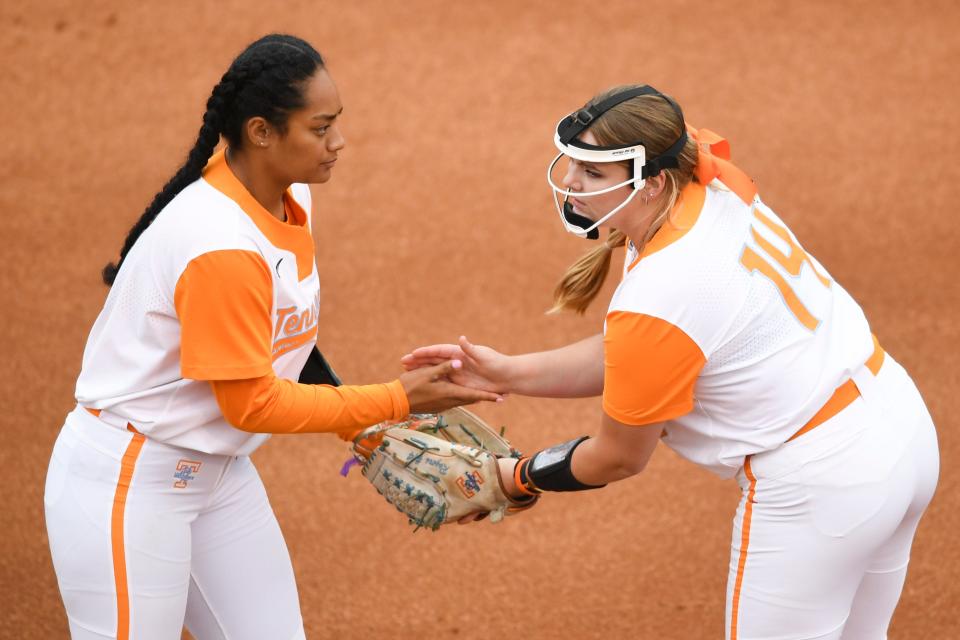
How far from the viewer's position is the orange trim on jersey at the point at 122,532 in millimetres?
2865

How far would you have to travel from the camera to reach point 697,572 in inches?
184

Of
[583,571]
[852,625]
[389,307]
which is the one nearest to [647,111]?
[852,625]

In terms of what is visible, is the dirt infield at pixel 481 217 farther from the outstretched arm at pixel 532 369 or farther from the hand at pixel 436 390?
the hand at pixel 436 390

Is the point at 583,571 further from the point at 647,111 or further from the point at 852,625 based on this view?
the point at 647,111

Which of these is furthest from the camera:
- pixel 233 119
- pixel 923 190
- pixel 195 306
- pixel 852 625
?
pixel 923 190

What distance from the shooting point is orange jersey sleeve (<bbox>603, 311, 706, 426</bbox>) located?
2.65 meters

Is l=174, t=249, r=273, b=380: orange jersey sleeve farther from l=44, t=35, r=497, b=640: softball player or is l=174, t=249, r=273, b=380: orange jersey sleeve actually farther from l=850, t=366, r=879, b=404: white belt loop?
l=850, t=366, r=879, b=404: white belt loop

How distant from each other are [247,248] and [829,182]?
18.2ft

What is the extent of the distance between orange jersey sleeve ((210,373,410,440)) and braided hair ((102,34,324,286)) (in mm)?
493

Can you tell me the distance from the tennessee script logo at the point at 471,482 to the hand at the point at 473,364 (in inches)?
10.0

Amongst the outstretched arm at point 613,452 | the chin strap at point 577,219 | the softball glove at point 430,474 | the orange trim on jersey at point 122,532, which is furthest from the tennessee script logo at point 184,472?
the chin strap at point 577,219

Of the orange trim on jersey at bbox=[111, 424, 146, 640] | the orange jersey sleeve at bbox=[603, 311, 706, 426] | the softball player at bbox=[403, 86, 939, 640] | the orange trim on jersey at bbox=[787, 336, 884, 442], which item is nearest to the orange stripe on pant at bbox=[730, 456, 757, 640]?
the softball player at bbox=[403, 86, 939, 640]

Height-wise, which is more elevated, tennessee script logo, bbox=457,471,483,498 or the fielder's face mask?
the fielder's face mask

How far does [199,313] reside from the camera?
2676 mm
